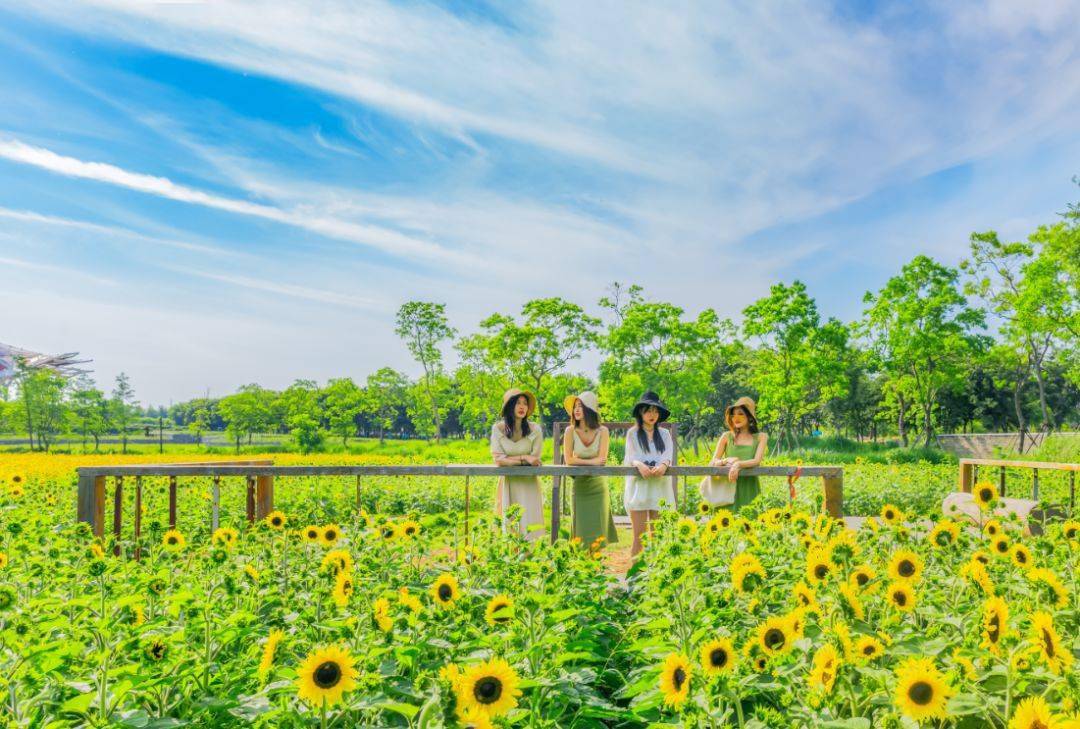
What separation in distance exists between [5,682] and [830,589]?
2.17 meters

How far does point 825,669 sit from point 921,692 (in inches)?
7.1

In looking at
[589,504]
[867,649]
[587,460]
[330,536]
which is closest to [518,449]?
[587,460]

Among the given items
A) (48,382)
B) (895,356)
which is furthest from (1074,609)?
(48,382)

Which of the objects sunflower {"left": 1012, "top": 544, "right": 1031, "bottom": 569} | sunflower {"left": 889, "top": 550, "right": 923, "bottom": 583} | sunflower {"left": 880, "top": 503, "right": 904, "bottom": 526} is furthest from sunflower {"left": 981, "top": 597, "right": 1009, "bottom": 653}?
sunflower {"left": 880, "top": 503, "right": 904, "bottom": 526}

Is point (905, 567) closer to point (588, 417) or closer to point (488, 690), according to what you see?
point (488, 690)

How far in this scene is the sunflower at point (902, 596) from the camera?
210cm

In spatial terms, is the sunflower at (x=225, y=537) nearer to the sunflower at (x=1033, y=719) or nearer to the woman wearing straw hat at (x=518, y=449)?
the woman wearing straw hat at (x=518, y=449)

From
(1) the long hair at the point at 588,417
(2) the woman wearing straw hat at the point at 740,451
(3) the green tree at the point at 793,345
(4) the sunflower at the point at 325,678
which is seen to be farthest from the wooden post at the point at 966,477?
(3) the green tree at the point at 793,345

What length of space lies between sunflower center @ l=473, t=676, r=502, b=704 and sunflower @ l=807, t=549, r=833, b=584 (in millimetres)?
1140

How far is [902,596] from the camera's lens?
211 centimetres

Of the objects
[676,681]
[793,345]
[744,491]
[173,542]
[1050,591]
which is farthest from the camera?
[793,345]

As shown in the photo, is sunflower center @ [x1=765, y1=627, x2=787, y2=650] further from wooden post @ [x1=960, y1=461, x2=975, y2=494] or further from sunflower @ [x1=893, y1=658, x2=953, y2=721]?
wooden post @ [x1=960, y1=461, x2=975, y2=494]

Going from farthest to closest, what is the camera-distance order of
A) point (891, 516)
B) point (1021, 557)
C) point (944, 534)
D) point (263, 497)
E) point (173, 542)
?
point (263, 497) < point (173, 542) < point (891, 516) < point (944, 534) < point (1021, 557)

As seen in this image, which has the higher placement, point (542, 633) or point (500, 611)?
point (500, 611)
